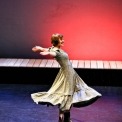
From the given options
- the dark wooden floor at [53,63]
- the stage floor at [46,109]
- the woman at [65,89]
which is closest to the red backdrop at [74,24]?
the dark wooden floor at [53,63]

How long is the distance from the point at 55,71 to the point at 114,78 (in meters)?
1.16

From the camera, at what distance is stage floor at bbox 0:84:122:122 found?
6082 mm

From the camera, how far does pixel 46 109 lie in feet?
21.3

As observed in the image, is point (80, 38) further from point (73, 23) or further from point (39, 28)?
point (39, 28)

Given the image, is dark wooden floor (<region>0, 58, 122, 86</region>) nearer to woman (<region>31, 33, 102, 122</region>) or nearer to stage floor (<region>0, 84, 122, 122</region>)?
stage floor (<region>0, 84, 122, 122</region>)

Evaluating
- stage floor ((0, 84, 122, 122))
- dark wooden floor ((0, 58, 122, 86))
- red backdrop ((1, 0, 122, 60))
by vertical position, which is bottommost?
stage floor ((0, 84, 122, 122))

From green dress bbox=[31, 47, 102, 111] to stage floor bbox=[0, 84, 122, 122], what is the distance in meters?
0.80

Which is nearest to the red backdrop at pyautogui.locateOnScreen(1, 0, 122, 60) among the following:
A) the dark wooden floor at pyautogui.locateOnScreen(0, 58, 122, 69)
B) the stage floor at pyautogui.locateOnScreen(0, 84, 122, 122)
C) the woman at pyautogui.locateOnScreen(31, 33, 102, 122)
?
the dark wooden floor at pyautogui.locateOnScreen(0, 58, 122, 69)

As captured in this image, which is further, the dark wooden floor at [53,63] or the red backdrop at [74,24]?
the red backdrop at [74,24]

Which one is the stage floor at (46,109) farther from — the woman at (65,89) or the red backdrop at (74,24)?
the red backdrop at (74,24)

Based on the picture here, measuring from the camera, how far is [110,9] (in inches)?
311

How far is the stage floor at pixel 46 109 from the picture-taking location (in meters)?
6.08

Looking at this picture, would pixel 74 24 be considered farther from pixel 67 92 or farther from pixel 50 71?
pixel 67 92

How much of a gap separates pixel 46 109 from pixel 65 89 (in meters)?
1.29
